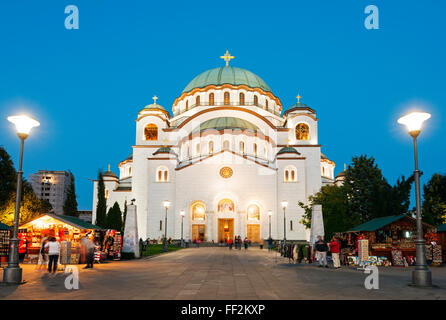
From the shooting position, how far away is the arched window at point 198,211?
47750 mm

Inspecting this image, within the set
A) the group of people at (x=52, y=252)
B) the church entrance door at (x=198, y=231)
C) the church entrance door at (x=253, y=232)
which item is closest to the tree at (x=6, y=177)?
the group of people at (x=52, y=252)

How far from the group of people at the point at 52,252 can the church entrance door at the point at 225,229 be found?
30578mm

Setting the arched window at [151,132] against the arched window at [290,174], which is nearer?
the arched window at [290,174]

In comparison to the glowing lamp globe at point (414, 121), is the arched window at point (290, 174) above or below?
above

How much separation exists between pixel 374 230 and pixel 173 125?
45186 millimetres

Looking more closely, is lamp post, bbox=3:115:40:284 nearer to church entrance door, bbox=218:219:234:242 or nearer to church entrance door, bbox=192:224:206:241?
church entrance door, bbox=192:224:206:241

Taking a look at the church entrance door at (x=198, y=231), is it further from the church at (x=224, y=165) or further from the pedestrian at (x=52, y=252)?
the pedestrian at (x=52, y=252)

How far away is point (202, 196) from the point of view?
158ft

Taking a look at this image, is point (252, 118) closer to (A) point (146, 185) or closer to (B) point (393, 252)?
(A) point (146, 185)

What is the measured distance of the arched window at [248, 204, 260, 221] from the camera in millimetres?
47469

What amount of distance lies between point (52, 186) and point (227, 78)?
3655 inches

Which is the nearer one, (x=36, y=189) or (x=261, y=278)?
(x=261, y=278)

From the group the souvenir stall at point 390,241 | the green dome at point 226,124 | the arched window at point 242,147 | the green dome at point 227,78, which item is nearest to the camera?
the souvenir stall at point 390,241
